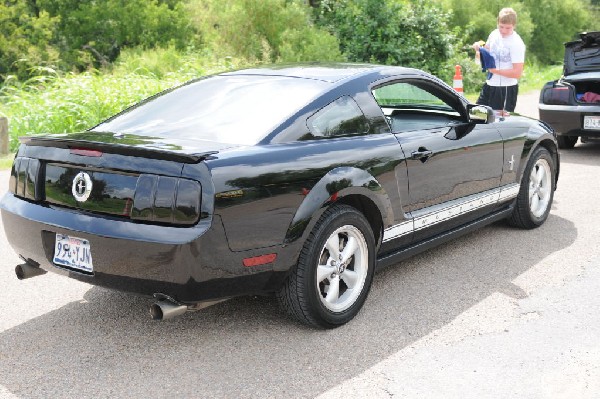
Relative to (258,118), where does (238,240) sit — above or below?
below

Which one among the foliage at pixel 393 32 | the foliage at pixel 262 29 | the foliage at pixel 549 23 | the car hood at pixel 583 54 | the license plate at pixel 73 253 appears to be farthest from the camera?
the foliage at pixel 549 23

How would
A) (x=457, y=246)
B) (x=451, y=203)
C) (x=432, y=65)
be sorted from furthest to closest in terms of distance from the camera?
(x=432, y=65), (x=457, y=246), (x=451, y=203)

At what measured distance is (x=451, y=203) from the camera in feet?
17.0

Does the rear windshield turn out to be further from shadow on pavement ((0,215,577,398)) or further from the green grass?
the green grass

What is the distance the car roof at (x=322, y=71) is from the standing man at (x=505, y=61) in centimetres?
387

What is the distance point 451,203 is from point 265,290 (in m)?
1.79

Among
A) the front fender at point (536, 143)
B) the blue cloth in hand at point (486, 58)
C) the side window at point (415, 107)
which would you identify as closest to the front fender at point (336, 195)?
the side window at point (415, 107)

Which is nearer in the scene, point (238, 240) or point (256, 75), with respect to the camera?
point (238, 240)

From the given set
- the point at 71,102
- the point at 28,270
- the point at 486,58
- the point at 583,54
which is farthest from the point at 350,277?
the point at 71,102

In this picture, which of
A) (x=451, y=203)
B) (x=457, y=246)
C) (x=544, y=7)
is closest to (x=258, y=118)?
(x=451, y=203)

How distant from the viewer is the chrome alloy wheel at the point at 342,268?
418 cm

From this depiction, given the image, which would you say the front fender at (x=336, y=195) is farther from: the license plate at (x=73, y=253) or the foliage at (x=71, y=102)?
the foliage at (x=71, y=102)

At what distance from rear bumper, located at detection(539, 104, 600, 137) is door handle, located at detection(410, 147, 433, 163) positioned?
19.0 feet

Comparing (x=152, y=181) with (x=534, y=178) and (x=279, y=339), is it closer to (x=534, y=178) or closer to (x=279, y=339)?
(x=279, y=339)
